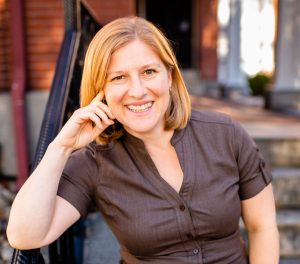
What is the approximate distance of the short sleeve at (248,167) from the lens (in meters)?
1.62

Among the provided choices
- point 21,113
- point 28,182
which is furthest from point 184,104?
point 21,113

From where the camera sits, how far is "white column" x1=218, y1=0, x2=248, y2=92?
1032 cm

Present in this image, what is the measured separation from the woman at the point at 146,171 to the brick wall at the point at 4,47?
3305mm

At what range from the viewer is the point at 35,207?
143 centimetres

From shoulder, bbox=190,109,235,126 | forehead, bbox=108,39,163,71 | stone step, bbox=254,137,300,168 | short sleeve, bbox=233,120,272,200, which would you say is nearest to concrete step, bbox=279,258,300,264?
stone step, bbox=254,137,300,168

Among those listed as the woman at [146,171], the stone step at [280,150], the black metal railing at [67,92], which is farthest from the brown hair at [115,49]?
the stone step at [280,150]

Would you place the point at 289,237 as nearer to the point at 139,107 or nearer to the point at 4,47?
the point at 139,107

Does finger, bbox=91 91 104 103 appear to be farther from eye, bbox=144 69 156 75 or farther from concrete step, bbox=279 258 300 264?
concrete step, bbox=279 258 300 264

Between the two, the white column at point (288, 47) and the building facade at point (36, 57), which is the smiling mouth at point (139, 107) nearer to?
the building facade at point (36, 57)

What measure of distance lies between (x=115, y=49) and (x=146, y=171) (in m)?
0.46

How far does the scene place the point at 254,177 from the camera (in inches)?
64.3

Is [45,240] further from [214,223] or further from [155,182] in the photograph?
[214,223]

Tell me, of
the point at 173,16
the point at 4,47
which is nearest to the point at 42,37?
the point at 4,47

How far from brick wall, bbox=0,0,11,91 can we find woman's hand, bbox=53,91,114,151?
11.0 feet
